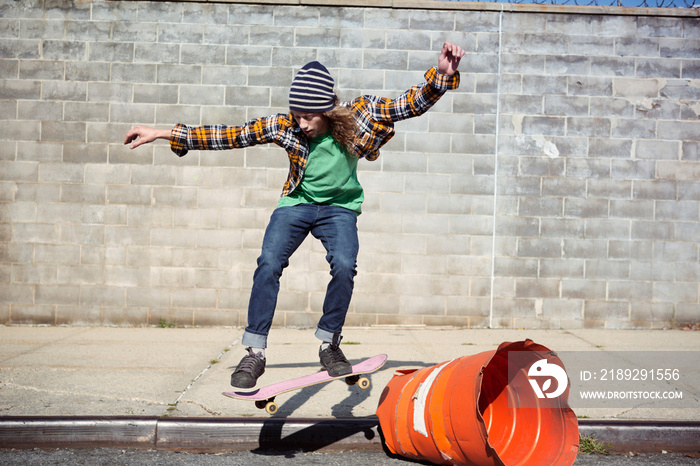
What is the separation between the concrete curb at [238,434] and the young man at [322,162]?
0.40 meters

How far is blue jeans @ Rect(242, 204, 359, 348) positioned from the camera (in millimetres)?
3441

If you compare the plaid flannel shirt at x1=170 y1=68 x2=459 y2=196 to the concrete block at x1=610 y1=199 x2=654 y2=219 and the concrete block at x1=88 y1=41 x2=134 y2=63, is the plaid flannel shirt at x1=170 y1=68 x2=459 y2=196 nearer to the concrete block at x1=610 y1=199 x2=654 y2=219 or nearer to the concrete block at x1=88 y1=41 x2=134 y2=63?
the concrete block at x1=88 y1=41 x2=134 y2=63


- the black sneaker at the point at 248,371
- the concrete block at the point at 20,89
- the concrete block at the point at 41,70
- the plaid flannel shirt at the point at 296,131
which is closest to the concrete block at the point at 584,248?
the plaid flannel shirt at the point at 296,131

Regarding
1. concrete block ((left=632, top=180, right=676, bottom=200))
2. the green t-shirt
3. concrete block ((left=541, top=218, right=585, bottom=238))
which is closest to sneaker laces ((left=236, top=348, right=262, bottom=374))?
the green t-shirt

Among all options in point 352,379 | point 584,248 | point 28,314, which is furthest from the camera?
point 584,248

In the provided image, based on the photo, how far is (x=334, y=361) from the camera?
3.54 m

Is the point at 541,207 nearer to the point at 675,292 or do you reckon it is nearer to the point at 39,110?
the point at 675,292

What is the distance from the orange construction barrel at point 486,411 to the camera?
2.92 metres

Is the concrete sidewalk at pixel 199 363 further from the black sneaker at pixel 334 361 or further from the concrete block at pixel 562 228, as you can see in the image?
the concrete block at pixel 562 228

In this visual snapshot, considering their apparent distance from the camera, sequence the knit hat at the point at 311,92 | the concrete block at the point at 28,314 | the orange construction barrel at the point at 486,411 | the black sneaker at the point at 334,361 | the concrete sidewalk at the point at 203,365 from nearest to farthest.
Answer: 1. the orange construction barrel at the point at 486,411
2. the knit hat at the point at 311,92
3. the black sneaker at the point at 334,361
4. the concrete sidewalk at the point at 203,365
5. the concrete block at the point at 28,314

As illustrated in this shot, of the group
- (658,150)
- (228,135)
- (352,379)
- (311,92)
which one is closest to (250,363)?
(352,379)

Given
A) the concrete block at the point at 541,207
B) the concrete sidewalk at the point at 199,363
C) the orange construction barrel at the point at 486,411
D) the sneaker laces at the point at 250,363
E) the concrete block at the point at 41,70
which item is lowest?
the concrete sidewalk at the point at 199,363

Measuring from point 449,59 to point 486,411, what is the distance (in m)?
2.08

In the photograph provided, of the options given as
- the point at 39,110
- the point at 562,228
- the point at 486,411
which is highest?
the point at 39,110
